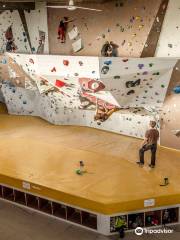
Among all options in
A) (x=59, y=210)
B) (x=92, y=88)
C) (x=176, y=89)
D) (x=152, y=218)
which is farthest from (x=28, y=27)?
(x=152, y=218)

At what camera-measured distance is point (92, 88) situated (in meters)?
8.24

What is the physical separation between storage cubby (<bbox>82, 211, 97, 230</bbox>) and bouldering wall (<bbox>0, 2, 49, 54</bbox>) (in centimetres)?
465

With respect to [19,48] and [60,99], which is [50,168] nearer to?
[60,99]

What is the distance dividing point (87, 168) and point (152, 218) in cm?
173

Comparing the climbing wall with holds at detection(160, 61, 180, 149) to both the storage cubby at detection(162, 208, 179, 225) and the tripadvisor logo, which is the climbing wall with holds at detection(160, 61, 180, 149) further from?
the tripadvisor logo

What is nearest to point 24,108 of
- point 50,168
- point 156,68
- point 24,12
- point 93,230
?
point 24,12

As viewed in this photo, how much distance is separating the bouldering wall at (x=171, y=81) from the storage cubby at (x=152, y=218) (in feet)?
7.65

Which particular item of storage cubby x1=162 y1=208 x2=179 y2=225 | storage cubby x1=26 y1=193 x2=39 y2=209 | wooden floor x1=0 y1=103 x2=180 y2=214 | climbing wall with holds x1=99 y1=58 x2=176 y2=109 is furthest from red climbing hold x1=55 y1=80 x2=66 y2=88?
storage cubby x1=162 y1=208 x2=179 y2=225

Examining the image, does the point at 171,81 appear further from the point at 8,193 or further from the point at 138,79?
the point at 8,193

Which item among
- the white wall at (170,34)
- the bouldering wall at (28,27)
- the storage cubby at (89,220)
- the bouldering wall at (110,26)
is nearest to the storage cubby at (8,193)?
the storage cubby at (89,220)

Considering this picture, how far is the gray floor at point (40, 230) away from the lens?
569cm

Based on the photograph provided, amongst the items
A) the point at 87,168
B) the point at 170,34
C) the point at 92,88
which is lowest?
the point at 87,168

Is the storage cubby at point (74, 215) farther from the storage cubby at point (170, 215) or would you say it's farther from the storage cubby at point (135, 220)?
the storage cubby at point (170, 215)

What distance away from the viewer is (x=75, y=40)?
827 cm
